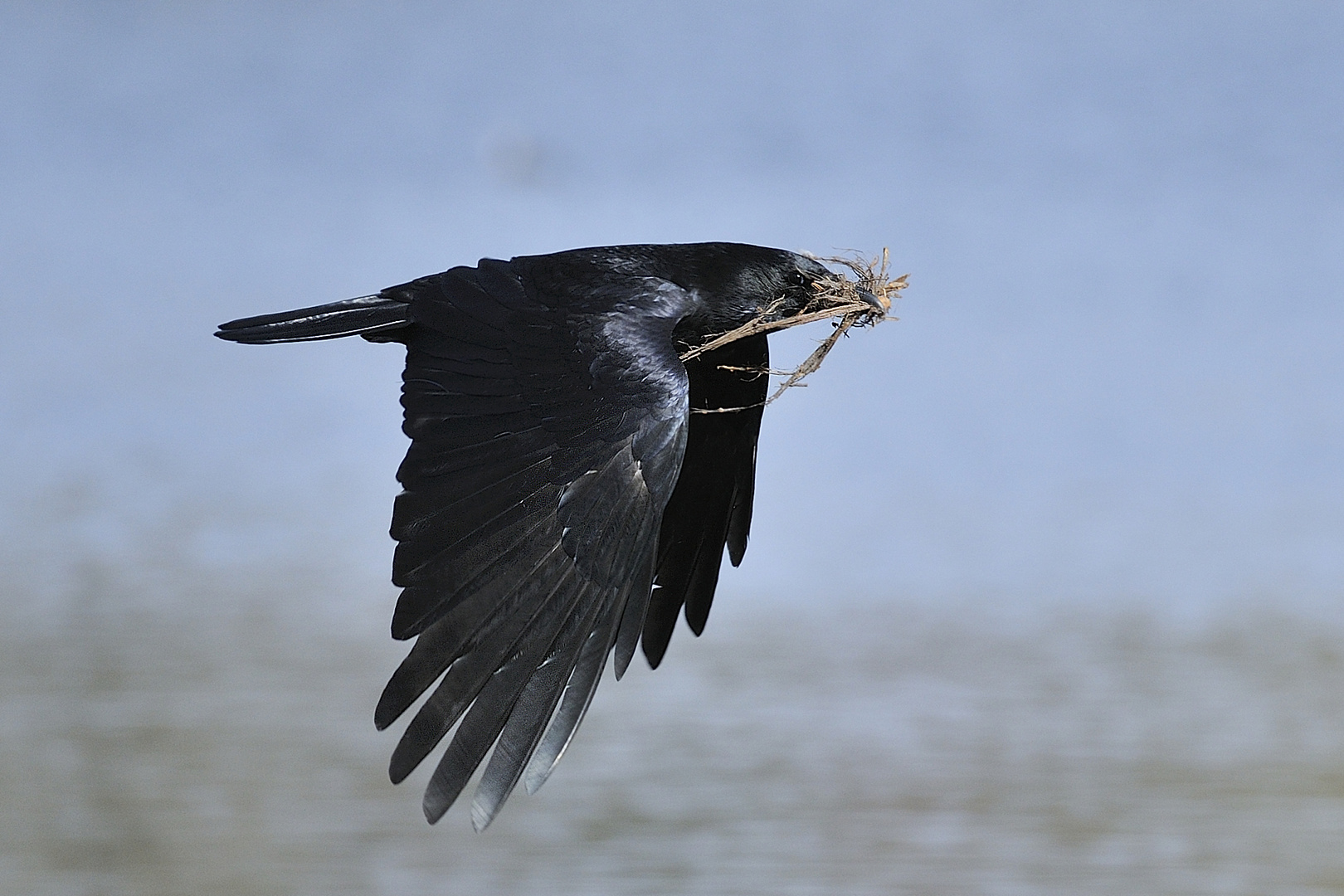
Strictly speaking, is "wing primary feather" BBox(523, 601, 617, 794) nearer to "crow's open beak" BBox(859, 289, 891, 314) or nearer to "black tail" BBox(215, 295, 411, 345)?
"black tail" BBox(215, 295, 411, 345)

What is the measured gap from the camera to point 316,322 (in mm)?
2891

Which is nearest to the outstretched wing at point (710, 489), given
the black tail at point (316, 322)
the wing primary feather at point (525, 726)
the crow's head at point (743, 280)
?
the crow's head at point (743, 280)

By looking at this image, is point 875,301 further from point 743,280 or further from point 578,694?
point 578,694

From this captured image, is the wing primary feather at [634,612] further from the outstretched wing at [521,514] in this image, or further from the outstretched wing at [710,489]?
the outstretched wing at [710,489]

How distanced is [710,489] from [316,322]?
98 cm

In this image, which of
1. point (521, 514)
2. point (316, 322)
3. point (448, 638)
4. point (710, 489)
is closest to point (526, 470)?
point (521, 514)

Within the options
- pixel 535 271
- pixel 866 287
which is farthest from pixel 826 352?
pixel 535 271

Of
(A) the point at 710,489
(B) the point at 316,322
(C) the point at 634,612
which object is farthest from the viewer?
(A) the point at 710,489

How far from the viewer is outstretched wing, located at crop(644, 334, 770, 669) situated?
319 centimetres

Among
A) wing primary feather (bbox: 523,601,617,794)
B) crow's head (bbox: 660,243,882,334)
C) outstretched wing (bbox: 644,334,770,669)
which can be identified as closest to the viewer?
wing primary feather (bbox: 523,601,617,794)

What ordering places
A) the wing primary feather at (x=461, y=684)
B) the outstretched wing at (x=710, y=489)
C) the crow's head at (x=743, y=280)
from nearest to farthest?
1. the wing primary feather at (x=461, y=684)
2. the crow's head at (x=743, y=280)
3. the outstretched wing at (x=710, y=489)

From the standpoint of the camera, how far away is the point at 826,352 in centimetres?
293

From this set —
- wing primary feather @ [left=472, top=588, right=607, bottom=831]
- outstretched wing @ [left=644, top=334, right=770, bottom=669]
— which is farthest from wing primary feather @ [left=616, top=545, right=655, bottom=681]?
outstretched wing @ [left=644, top=334, right=770, bottom=669]

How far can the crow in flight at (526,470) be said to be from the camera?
7.41 feet
